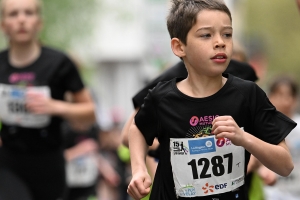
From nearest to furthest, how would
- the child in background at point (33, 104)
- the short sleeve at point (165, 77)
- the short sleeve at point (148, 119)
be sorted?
the short sleeve at point (148, 119) < the short sleeve at point (165, 77) < the child in background at point (33, 104)

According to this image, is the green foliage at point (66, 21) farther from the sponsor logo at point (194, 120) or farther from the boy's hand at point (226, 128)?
the boy's hand at point (226, 128)

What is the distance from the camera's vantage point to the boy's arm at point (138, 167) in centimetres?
476

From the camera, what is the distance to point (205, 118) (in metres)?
4.83

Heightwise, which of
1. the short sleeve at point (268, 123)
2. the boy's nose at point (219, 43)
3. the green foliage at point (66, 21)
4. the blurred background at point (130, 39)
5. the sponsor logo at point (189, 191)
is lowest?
the blurred background at point (130, 39)

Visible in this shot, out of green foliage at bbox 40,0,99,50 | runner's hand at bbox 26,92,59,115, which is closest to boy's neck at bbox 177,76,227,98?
runner's hand at bbox 26,92,59,115

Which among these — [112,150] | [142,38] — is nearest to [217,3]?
[112,150]

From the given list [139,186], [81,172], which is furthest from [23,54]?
[81,172]

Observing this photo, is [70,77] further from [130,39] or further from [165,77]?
[130,39]

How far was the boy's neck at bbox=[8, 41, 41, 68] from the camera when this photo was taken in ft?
23.1

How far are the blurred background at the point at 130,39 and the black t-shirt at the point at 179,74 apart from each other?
20.6 inches

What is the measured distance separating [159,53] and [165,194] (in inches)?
1083

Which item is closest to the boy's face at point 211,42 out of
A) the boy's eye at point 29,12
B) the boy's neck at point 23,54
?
the boy's neck at point 23,54

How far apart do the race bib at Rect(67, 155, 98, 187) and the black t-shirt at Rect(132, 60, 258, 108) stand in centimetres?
543

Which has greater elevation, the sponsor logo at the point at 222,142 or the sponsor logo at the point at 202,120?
the sponsor logo at the point at 202,120
